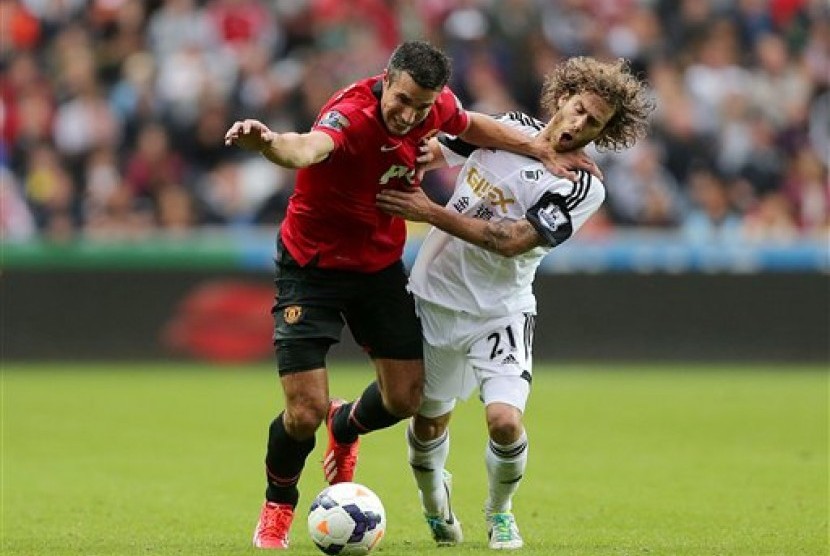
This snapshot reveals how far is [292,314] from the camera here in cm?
823

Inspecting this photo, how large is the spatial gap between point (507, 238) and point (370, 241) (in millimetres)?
699

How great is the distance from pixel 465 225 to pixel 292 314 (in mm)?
956

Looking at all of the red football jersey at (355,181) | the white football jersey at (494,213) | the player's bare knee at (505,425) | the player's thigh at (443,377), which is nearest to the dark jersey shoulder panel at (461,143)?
the white football jersey at (494,213)

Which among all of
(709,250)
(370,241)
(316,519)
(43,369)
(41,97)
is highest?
(370,241)

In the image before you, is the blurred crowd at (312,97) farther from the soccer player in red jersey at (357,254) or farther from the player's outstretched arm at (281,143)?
the player's outstretched arm at (281,143)

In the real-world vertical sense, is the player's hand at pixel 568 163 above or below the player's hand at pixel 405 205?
above

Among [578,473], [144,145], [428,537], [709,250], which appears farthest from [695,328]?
[428,537]

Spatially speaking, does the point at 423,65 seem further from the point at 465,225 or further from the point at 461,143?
the point at 461,143

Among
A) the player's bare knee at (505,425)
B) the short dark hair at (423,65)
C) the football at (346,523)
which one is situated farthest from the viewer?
the player's bare knee at (505,425)

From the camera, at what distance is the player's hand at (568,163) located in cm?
835

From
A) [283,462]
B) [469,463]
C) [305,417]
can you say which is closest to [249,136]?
[305,417]

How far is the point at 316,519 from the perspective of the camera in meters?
7.58

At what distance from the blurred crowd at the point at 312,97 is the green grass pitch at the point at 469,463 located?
1.80 m

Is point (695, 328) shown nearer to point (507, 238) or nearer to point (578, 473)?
point (578, 473)
